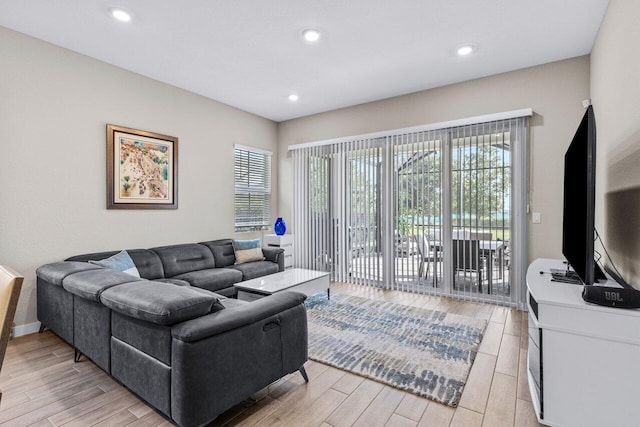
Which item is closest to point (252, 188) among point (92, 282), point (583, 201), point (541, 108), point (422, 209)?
point (422, 209)

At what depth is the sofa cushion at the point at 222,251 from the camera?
442cm

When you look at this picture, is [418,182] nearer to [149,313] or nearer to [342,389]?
[342,389]

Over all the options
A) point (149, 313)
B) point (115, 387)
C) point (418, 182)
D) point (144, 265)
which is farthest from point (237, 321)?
point (418, 182)

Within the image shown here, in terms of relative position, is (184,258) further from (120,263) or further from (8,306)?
(8,306)

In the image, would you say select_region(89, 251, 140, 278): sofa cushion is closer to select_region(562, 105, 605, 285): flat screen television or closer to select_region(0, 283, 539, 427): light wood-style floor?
select_region(0, 283, 539, 427): light wood-style floor

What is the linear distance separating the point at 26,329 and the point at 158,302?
253cm

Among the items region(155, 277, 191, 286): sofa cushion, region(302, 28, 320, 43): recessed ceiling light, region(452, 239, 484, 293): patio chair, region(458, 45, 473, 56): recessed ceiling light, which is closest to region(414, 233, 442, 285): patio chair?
region(452, 239, 484, 293): patio chair

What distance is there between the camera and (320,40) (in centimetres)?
314

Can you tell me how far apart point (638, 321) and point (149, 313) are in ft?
7.85

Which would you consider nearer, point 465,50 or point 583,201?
point 583,201

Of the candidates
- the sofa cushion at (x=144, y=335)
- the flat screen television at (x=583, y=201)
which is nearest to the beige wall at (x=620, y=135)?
the flat screen television at (x=583, y=201)

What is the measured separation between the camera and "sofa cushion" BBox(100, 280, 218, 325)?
161 cm

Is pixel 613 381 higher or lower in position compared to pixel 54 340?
higher

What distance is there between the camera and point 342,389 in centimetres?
214
